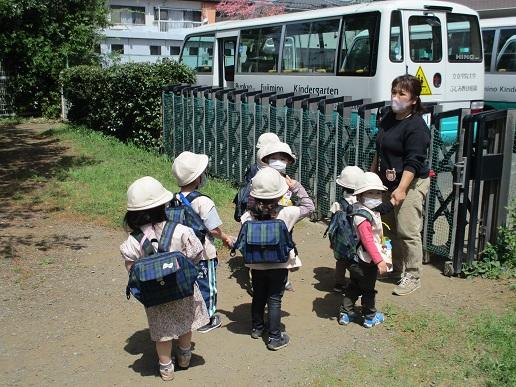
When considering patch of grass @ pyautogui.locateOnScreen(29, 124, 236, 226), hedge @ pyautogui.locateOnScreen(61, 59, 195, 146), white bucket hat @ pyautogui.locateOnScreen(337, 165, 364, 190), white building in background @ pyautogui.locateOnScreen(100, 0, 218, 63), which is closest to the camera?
white bucket hat @ pyautogui.locateOnScreen(337, 165, 364, 190)

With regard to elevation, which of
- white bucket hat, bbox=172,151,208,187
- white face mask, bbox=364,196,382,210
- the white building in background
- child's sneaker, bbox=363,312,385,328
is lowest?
child's sneaker, bbox=363,312,385,328

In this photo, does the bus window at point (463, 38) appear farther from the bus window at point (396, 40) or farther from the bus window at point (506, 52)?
the bus window at point (506, 52)

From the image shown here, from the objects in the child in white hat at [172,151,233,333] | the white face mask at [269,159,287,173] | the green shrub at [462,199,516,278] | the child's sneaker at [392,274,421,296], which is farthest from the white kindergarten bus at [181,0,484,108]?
the child in white hat at [172,151,233,333]

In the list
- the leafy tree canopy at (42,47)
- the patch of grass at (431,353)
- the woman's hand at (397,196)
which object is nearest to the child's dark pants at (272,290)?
the patch of grass at (431,353)

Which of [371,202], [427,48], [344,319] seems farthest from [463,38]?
[344,319]

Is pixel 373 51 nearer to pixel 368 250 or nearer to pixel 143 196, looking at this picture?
pixel 368 250

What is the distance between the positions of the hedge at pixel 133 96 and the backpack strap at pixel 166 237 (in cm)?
756

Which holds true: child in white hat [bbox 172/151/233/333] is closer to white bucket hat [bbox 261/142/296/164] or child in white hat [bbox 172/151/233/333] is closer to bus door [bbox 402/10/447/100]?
white bucket hat [bbox 261/142/296/164]

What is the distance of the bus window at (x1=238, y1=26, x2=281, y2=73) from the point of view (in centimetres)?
1210

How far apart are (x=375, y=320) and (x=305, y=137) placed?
3091 millimetres

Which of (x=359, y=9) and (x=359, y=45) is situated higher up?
(x=359, y=9)

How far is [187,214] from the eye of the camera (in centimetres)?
359

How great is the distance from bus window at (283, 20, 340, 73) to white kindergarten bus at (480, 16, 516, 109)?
14.6 feet

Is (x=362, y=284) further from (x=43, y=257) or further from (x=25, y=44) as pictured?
(x=25, y=44)
